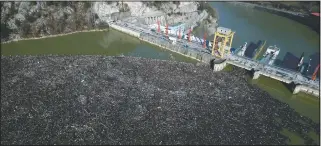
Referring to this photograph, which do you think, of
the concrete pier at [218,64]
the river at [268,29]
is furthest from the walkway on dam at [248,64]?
the river at [268,29]

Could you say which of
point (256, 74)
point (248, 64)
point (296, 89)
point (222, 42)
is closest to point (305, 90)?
point (296, 89)

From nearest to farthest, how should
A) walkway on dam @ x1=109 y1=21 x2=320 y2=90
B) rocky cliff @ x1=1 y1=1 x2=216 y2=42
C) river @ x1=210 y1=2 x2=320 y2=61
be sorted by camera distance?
walkway on dam @ x1=109 y1=21 x2=320 y2=90, rocky cliff @ x1=1 y1=1 x2=216 y2=42, river @ x1=210 y1=2 x2=320 y2=61

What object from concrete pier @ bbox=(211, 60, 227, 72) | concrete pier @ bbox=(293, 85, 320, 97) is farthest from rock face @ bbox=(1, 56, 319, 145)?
concrete pier @ bbox=(293, 85, 320, 97)

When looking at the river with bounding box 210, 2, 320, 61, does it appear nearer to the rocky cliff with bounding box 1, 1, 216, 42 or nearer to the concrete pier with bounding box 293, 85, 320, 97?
the concrete pier with bounding box 293, 85, 320, 97

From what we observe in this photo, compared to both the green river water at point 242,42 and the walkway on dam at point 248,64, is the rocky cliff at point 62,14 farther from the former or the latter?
the walkway on dam at point 248,64

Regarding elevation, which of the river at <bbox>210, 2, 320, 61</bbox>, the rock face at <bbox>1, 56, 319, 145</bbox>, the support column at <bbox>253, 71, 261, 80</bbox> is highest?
the river at <bbox>210, 2, 320, 61</bbox>

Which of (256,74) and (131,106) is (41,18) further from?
(256,74)
